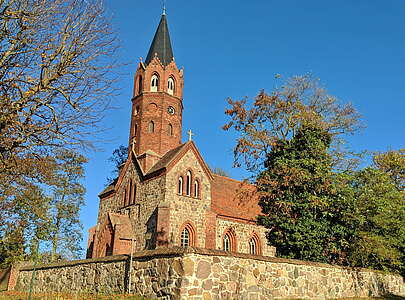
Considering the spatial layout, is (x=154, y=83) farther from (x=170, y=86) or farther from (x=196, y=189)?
(x=196, y=189)

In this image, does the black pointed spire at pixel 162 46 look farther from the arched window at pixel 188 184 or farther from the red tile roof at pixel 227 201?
the red tile roof at pixel 227 201

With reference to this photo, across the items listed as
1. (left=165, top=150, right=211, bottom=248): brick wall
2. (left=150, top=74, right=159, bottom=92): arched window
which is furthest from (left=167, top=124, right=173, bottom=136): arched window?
(left=165, top=150, right=211, bottom=248): brick wall

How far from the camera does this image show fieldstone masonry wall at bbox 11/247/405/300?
9.37 meters

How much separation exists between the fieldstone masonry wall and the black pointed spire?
920 inches

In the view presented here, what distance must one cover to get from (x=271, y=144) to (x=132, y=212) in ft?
42.2

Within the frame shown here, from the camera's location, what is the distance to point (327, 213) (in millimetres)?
17391

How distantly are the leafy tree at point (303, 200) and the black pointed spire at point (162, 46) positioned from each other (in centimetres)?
1773

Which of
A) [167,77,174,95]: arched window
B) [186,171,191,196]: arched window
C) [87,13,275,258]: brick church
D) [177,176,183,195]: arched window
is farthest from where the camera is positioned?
[167,77,174,95]: arched window

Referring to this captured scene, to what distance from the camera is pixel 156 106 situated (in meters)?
31.7

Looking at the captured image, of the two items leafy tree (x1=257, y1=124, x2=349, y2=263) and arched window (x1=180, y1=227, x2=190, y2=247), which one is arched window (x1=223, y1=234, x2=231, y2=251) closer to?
arched window (x1=180, y1=227, x2=190, y2=247)

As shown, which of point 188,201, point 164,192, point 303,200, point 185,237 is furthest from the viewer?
point 188,201

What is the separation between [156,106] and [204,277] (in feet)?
77.6

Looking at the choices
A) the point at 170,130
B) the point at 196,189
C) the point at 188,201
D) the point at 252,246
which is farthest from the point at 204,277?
the point at 252,246

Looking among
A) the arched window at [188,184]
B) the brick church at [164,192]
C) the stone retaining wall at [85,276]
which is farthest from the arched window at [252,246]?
the stone retaining wall at [85,276]
